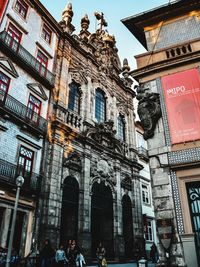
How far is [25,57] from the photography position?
1561 cm

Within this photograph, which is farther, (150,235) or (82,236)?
(150,235)

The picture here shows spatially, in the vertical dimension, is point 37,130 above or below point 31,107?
below

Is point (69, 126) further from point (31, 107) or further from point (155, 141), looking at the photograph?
point (155, 141)

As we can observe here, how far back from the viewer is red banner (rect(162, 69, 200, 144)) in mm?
8367

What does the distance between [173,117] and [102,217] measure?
1141cm

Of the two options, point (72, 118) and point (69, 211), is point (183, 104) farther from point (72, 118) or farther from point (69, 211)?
point (72, 118)

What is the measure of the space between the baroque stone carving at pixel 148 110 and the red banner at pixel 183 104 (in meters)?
0.39

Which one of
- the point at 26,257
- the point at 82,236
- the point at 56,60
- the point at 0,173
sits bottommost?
the point at 26,257

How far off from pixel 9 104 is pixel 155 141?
8.41m

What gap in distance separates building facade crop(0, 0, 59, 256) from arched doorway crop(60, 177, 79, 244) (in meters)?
2.16

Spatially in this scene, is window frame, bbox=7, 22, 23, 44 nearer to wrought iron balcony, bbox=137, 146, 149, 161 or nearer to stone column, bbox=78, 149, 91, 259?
stone column, bbox=78, 149, 91, 259

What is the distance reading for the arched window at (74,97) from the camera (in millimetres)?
18953

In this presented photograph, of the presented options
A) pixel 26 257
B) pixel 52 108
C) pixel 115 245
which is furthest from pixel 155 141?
pixel 115 245

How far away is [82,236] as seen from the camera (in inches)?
598
